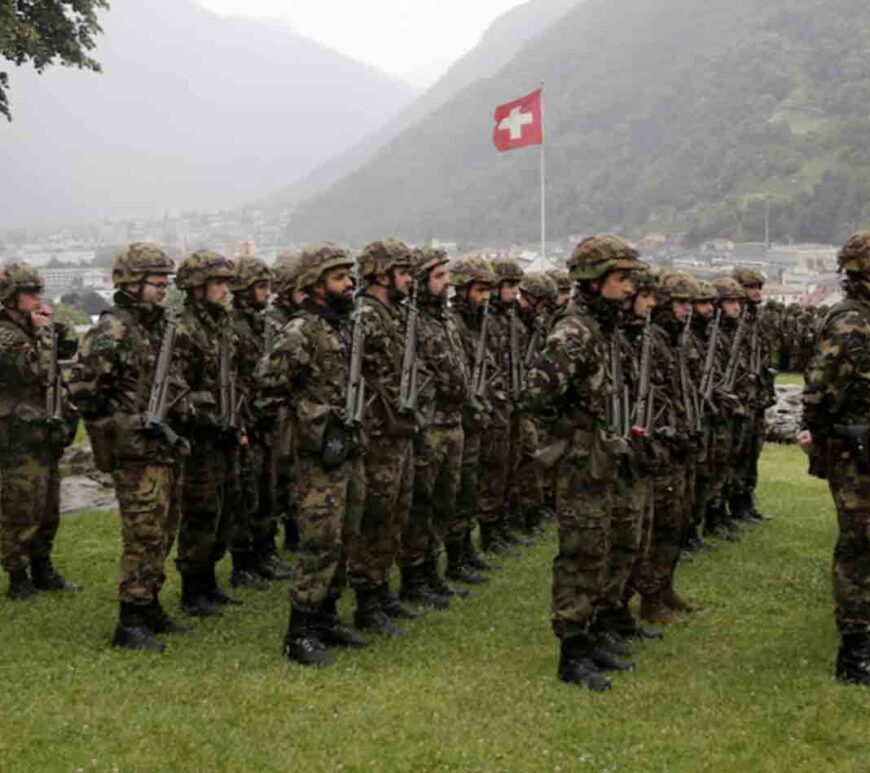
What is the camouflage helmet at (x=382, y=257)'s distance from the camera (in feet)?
25.3

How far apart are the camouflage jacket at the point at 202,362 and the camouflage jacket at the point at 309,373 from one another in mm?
926

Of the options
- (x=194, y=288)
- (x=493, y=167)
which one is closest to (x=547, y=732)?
(x=194, y=288)

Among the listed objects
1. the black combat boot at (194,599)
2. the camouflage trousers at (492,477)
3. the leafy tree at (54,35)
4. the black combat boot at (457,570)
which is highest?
the leafy tree at (54,35)

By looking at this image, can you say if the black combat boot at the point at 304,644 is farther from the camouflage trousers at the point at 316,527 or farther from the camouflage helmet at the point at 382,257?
the camouflage helmet at the point at 382,257

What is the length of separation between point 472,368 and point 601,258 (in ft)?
12.3

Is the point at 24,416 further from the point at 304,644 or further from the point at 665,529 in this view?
the point at 665,529

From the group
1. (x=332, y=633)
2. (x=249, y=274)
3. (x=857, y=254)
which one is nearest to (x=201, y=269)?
(x=249, y=274)

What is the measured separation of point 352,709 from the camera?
6.09m

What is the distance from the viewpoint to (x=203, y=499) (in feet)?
26.2

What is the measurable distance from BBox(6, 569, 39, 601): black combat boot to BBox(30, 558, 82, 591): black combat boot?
224 millimetres

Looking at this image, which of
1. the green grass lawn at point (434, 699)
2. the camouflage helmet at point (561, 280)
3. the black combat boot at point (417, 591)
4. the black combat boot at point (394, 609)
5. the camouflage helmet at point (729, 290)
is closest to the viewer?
the green grass lawn at point (434, 699)

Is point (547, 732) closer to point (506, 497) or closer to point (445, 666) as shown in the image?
point (445, 666)

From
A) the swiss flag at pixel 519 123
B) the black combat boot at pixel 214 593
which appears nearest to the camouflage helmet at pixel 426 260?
the black combat boot at pixel 214 593

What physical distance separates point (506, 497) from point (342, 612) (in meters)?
3.17
